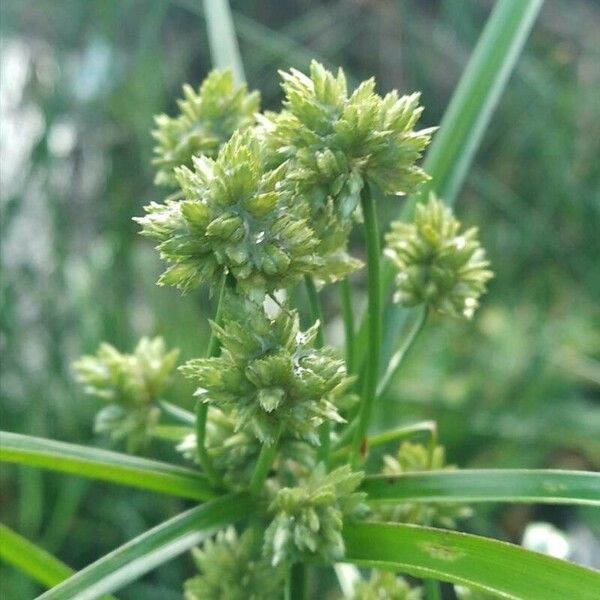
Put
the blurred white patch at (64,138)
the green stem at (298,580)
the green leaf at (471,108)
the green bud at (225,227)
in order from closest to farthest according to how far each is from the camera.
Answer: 1. the green bud at (225,227)
2. the green stem at (298,580)
3. the green leaf at (471,108)
4. the blurred white patch at (64,138)

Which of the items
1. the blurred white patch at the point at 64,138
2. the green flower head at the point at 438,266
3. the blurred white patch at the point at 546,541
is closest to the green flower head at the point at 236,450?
the green flower head at the point at 438,266

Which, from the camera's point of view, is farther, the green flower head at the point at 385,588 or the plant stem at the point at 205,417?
the green flower head at the point at 385,588

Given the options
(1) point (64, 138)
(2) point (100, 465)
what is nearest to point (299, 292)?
(1) point (64, 138)

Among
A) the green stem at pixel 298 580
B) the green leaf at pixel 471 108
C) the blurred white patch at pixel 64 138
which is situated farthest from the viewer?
the blurred white patch at pixel 64 138

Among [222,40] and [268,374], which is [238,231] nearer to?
[268,374]

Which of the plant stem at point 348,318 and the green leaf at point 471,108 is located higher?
the green leaf at point 471,108

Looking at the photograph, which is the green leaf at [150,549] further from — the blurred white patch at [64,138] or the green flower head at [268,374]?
the blurred white patch at [64,138]

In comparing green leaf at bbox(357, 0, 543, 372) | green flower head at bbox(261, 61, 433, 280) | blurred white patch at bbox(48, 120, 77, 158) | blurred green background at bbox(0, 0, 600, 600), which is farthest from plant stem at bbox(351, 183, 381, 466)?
blurred white patch at bbox(48, 120, 77, 158)

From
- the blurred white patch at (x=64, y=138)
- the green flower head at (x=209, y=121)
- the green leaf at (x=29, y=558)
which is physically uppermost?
the blurred white patch at (x=64, y=138)
